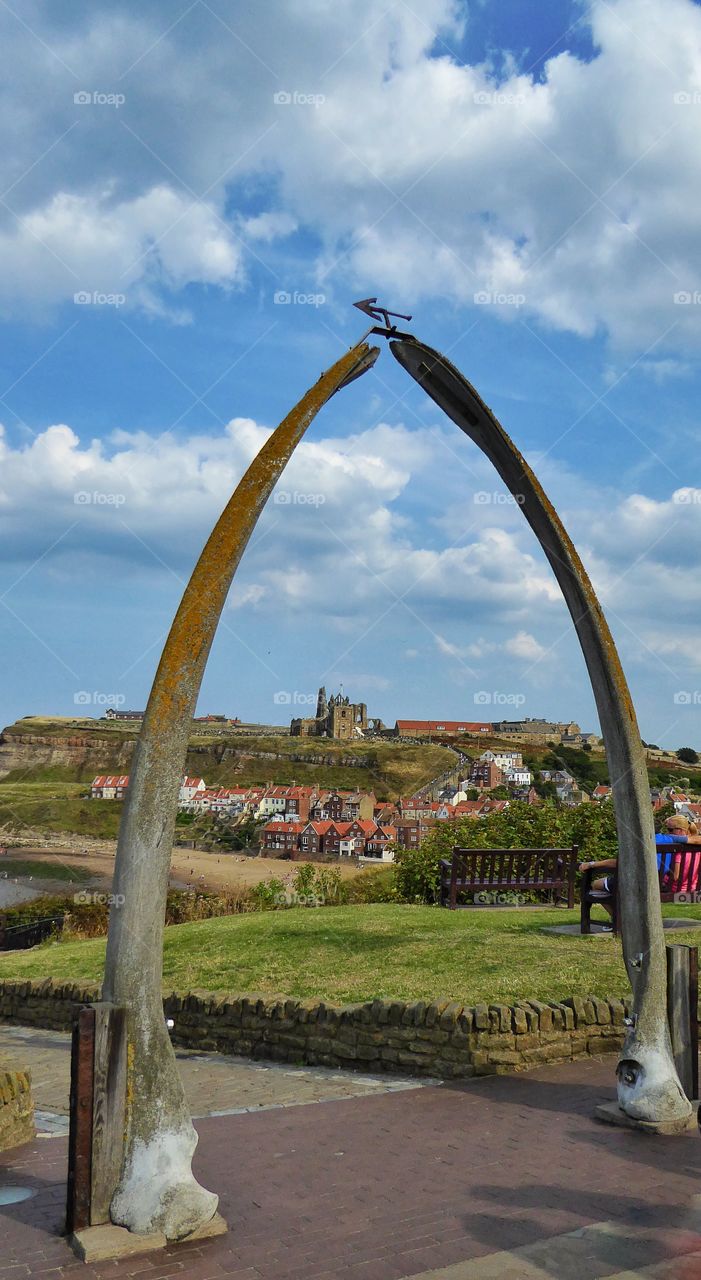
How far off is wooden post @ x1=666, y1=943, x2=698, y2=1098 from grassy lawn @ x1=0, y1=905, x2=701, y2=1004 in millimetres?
2102

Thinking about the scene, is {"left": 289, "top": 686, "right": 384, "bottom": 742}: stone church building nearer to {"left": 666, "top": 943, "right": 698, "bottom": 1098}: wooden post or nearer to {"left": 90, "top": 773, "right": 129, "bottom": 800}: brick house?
{"left": 90, "top": 773, "right": 129, "bottom": 800}: brick house

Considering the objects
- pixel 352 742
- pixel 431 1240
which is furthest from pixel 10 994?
pixel 352 742

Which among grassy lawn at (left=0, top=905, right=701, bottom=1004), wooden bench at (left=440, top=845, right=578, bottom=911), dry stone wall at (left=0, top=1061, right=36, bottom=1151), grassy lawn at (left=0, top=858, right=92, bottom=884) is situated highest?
wooden bench at (left=440, top=845, right=578, bottom=911)

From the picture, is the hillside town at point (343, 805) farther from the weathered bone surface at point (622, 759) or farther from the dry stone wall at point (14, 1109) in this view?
the dry stone wall at point (14, 1109)

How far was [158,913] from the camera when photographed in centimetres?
496

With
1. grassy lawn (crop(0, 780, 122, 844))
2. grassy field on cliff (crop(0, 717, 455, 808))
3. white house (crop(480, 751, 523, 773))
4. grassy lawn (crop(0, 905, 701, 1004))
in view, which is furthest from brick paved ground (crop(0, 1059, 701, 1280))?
white house (crop(480, 751, 523, 773))

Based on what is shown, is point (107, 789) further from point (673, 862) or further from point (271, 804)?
point (673, 862)

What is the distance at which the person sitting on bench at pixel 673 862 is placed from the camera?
481 inches

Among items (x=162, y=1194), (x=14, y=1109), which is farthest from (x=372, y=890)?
(x=162, y=1194)

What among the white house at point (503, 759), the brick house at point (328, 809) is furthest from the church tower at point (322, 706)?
the brick house at point (328, 809)

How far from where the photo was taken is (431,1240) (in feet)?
15.2

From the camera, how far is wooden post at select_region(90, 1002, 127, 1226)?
466cm

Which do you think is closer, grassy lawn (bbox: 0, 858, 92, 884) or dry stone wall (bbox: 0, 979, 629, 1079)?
dry stone wall (bbox: 0, 979, 629, 1079)

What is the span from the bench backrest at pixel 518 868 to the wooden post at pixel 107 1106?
1162 centimetres
